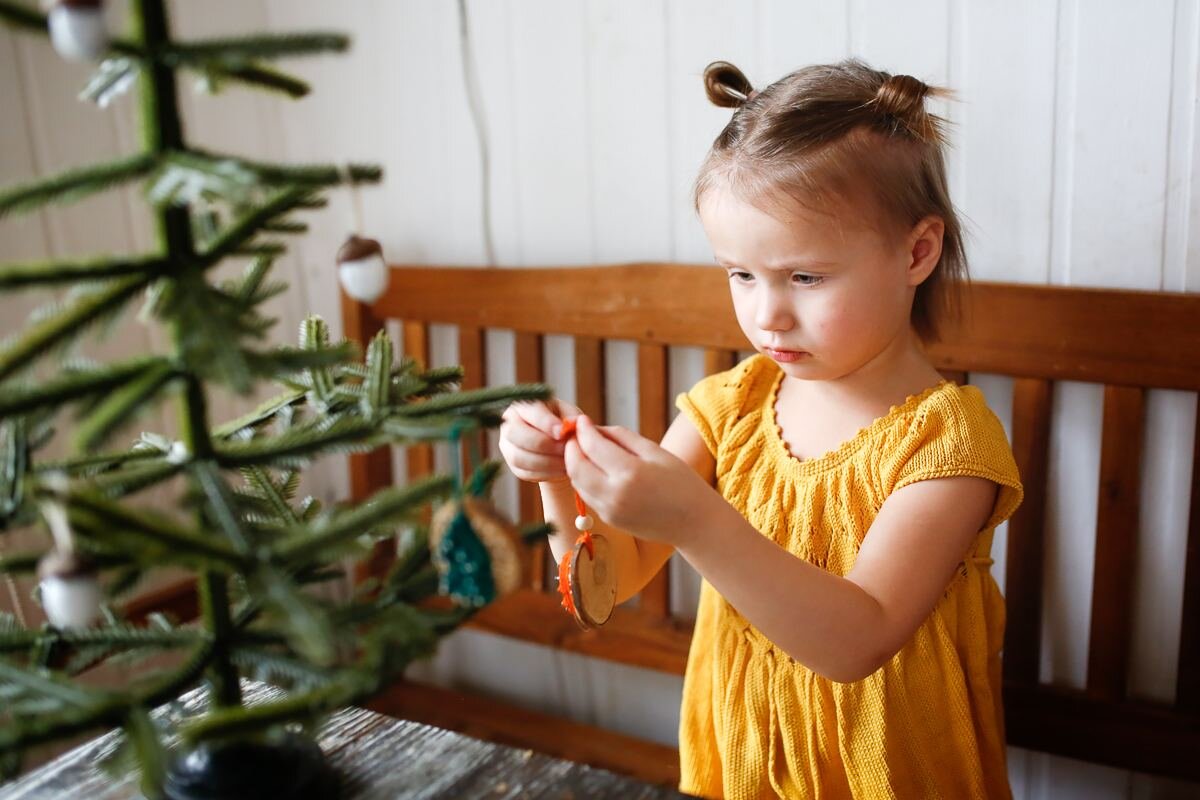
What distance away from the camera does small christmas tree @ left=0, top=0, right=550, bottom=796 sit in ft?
1.53

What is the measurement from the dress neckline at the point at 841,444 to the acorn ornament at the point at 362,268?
1.67 ft

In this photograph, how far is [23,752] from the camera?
474 mm

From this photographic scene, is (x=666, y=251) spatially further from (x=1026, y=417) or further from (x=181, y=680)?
(x=181, y=680)

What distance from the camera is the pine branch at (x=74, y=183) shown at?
0.48m

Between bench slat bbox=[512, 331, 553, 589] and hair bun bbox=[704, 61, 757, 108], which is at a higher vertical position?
hair bun bbox=[704, 61, 757, 108]

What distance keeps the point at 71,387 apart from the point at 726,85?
68cm

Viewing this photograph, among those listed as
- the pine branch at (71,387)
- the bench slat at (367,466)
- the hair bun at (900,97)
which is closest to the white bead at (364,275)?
the pine branch at (71,387)

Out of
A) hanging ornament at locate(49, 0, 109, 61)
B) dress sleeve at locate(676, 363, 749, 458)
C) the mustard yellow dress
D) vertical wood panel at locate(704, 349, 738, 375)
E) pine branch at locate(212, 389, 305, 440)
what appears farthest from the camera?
vertical wood panel at locate(704, 349, 738, 375)

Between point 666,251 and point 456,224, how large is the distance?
0.33m

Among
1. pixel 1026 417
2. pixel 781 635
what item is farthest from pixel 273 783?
pixel 1026 417

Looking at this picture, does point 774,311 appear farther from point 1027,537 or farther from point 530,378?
point 530,378

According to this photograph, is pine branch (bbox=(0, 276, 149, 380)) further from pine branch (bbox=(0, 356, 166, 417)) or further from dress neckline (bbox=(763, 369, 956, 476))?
dress neckline (bbox=(763, 369, 956, 476))

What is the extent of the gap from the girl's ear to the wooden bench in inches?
9.2

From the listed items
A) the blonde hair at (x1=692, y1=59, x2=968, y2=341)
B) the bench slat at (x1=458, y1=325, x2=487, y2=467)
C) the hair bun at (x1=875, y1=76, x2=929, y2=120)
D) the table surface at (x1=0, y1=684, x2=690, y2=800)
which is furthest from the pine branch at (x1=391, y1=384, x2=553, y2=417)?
the bench slat at (x1=458, y1=325, x2=487, y2=467)
